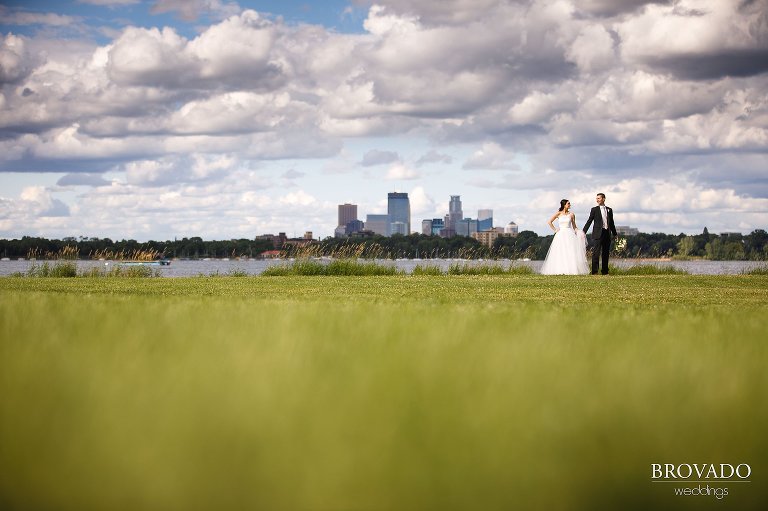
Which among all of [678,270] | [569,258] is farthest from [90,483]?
[678,270]

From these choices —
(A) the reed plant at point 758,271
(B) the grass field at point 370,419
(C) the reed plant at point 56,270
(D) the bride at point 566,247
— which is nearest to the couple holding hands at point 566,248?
(D) the bride at point 566,247

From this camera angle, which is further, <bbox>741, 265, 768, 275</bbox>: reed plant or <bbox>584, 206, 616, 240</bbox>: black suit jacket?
<bbox>741, 265, 768, 275</bbox>: reed plant

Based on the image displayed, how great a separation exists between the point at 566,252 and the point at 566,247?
161 mm

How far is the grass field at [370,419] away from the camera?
260cm

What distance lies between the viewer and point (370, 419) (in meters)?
3.18

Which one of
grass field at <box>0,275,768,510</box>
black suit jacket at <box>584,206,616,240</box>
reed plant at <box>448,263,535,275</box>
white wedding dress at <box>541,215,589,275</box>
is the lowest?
grass field at <box>0,275,768,510</box>

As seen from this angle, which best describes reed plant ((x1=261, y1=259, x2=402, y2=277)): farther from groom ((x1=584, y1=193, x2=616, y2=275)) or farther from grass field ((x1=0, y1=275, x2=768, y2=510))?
grass field ((x1=0, y1=275, x2=768, y2=510))

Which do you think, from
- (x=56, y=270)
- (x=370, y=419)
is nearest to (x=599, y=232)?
(x=56, y=270)

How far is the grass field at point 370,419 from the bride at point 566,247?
1849 centimetres

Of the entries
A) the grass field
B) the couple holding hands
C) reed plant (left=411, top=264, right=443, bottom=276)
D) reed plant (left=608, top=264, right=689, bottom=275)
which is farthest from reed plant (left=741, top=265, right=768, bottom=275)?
the grass field

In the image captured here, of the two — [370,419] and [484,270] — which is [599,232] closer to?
[484,270]

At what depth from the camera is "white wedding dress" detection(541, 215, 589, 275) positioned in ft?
78.3

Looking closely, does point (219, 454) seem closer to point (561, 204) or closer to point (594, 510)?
point (594, 510)

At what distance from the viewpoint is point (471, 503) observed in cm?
251
